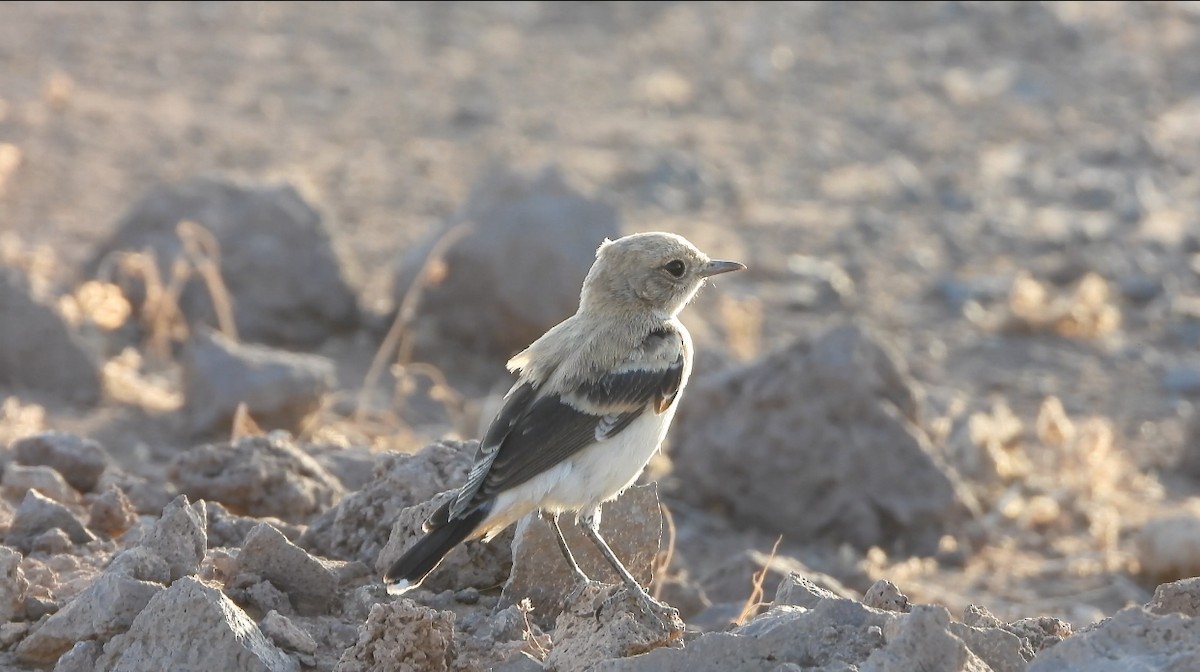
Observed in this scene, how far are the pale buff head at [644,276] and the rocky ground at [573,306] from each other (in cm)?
76

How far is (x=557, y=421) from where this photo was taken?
5.57m

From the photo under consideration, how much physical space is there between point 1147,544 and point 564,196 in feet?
14.8

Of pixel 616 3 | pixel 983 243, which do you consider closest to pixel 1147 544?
pixel 983 243

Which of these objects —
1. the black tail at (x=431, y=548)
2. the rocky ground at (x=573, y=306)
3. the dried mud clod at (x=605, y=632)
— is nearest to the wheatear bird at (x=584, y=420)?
the black tail at (x=431, y=548)

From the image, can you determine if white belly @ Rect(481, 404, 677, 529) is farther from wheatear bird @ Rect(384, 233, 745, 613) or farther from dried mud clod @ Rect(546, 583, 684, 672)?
dried mud clod @ Rect(546, 583, 684, 672)

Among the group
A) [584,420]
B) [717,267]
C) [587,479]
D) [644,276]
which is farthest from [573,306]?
[587,479]

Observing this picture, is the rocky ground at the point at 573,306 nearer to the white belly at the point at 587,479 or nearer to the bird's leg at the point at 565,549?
the bird's leg at the point at 565,549

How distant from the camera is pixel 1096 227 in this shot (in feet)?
48.0

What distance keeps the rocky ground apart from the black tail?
0.24m

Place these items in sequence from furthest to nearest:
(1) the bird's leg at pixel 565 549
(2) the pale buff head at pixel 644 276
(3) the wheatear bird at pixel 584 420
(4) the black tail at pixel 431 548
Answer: (2) the pale buff head at pixel 644 276 < (1) the bird's leg at pixel 565 549 < (3) the wheatear bird at pixel 584 420 < (4) the black tail at pixel 431 548

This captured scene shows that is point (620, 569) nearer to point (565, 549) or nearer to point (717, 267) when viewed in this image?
point (565, 549)

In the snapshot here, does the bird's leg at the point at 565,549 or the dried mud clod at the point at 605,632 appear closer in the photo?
the dried mud clod at the point at 605,632

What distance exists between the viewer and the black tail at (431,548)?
492 cm

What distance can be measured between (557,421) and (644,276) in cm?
91
